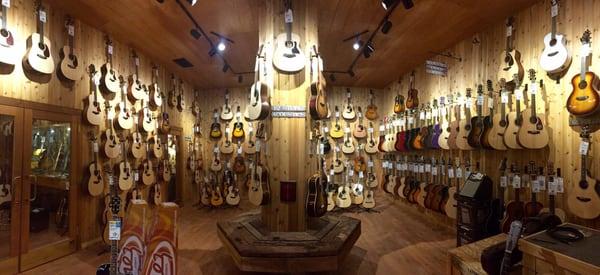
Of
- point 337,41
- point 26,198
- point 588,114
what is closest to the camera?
point 588,114

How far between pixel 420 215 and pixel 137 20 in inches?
221

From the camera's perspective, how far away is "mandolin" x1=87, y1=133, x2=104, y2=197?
3.99 metres

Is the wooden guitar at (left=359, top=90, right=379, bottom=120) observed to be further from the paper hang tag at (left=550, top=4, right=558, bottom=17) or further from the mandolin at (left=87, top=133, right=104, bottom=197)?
the mandolin at (left=87, top=133, right=104, bottom=197)

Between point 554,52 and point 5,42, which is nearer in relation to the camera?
point 5,42

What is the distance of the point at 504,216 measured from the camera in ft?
11.8

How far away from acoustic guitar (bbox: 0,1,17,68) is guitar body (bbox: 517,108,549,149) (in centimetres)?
537

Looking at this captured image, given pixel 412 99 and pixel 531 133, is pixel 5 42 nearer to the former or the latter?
pixel 531 133

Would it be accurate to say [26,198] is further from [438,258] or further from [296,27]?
[438,258]

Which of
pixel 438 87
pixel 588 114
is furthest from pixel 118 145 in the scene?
pixel 588 114

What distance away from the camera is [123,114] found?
15.1 feet

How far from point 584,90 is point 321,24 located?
2.95 metres

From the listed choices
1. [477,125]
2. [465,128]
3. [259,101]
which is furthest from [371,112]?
[259,101]

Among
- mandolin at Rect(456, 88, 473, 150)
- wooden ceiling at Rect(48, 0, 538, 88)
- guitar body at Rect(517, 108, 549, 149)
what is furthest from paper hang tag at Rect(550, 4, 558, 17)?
mandolin at Rect(456, 88, 473, 150)

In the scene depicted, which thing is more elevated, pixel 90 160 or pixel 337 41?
pixel 337 41
